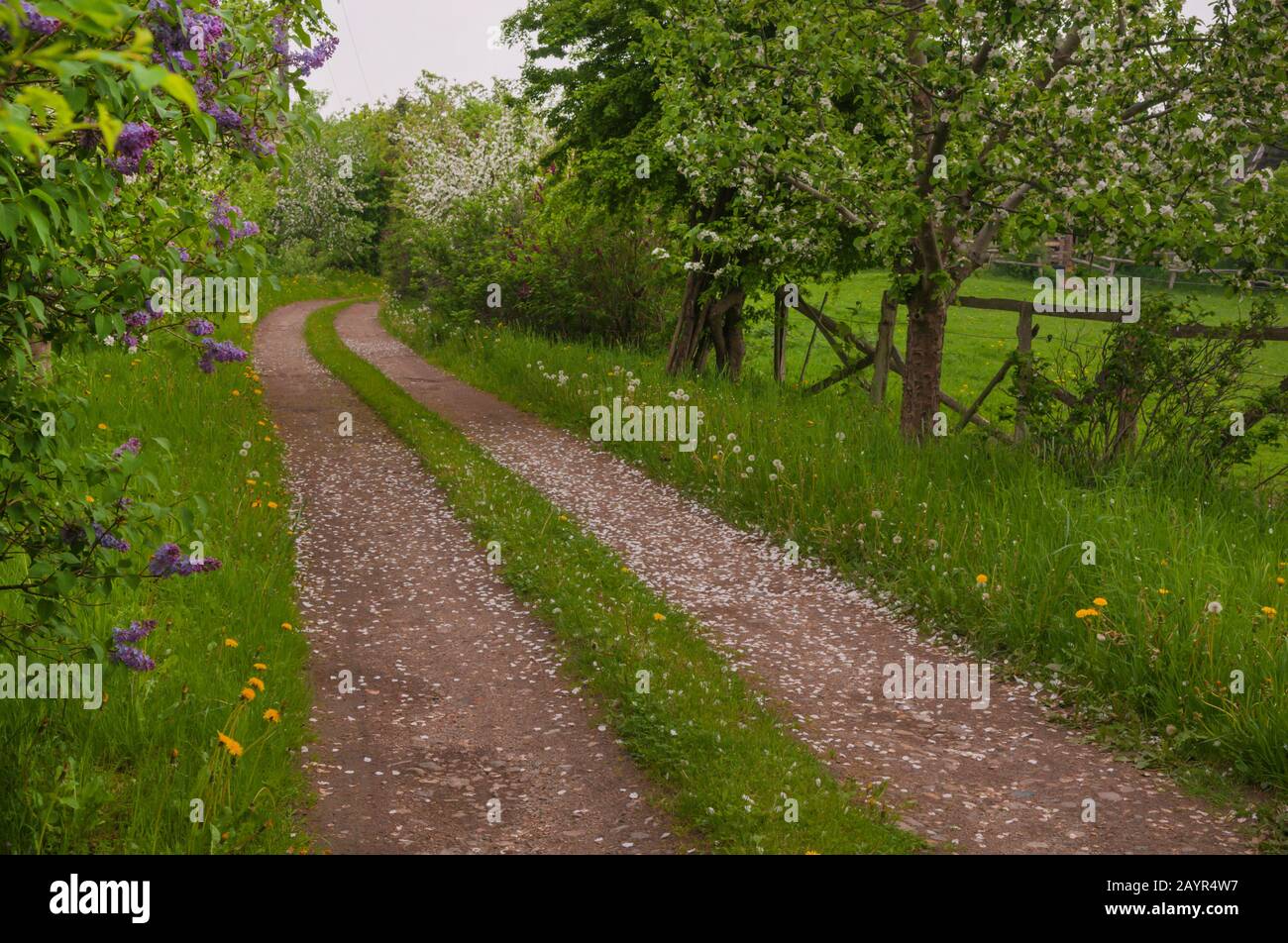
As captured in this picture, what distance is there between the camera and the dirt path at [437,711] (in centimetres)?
531

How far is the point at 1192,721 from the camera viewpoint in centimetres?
617

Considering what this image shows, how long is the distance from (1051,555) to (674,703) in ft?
10.7

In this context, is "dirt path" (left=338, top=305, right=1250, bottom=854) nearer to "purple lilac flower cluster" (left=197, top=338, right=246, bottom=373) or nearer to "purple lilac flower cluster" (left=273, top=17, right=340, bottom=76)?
"purple lilac flower cluster" (left=197, top=338, right=246, bottom=373)

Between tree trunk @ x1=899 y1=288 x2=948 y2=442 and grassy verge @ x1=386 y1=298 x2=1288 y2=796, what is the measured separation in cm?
30

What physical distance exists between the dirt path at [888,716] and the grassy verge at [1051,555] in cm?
35

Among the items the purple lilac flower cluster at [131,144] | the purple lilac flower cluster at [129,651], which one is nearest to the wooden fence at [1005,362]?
the purple lilac flower cluster at [129,651]

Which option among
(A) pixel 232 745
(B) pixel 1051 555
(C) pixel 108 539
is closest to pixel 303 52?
(C) pixel 108 539

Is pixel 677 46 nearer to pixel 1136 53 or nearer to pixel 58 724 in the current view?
pixel 1136 53

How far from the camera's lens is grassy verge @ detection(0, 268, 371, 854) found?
4.62 meters

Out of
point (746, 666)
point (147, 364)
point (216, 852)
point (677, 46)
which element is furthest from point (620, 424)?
point (216, 852)

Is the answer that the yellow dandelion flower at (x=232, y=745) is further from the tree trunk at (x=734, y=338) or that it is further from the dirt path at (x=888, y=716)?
the tree trunk at (x=734, y=338)

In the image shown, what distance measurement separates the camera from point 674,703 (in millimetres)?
6445

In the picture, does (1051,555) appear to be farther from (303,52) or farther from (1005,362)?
(1005,362)

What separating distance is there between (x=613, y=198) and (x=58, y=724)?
516 inches
